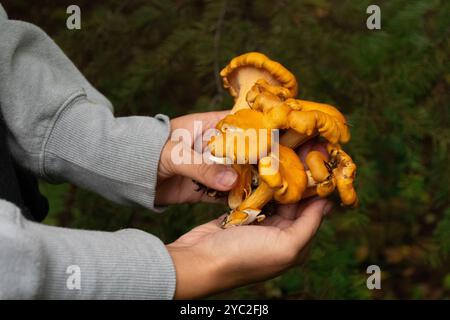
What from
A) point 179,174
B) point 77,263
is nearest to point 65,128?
point 179,174

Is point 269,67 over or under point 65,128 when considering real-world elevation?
over

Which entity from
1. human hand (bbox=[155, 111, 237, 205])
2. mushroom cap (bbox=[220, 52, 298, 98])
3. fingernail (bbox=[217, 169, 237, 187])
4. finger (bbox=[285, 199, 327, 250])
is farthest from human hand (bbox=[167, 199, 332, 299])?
mushroom cap (bbox=[220, 52, 298, 98])

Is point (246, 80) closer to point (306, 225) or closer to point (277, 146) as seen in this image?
point (277, 146)

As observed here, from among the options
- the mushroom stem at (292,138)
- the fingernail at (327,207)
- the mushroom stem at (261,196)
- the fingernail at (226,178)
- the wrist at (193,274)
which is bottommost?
the wrist at (193,274)

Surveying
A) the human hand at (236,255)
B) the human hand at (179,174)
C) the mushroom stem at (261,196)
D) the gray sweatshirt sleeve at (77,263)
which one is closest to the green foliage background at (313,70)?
the human hand at (179,174)

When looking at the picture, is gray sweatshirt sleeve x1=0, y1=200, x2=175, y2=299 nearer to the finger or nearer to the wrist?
the wrist

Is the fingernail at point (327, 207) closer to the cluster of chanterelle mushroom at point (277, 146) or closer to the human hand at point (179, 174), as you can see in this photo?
the cluster of chanterelle mushroom at point (277, 146)
